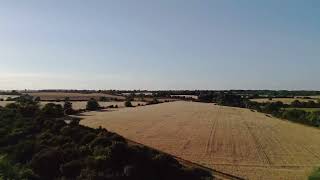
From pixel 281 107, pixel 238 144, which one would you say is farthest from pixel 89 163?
pixel 281 107

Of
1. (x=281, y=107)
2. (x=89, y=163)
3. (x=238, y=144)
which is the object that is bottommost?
(x=238, y=144)

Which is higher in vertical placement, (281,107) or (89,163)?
(281,107)

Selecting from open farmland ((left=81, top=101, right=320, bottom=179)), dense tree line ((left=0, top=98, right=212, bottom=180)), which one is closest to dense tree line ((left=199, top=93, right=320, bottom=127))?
open farmland ((left=81, top=101, right=320, bottom=179))

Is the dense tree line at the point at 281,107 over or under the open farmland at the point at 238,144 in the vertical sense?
over

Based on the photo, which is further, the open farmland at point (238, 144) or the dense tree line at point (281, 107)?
the dense tree line at point (281, 107)

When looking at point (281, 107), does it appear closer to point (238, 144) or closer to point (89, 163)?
point (238, 144)

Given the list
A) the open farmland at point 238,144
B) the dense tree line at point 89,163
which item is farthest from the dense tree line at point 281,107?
the dense tree line at point 89,163

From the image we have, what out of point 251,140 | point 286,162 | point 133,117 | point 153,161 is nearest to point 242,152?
point 286,162

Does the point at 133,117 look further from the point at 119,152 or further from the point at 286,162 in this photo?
the point at 119,152

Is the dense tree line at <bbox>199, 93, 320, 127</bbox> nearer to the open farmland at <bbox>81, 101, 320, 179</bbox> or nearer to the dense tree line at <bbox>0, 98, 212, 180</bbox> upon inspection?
the open farmland at <bbox>81, 101, 320, 179</bbox>

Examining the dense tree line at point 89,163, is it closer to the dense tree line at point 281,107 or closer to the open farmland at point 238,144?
the open farmland at point 238,144

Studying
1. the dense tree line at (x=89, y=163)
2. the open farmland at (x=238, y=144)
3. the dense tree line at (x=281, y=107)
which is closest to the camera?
the dense tree line at (x=89, y=163)

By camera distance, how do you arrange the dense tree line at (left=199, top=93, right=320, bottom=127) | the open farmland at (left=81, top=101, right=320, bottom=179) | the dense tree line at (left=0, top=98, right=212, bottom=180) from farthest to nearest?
the dense tree line at (left=199, top=93, right=320, bottom=127) < the open farmland at (left=81, top=101, right=320, bottom=179) < the dense tree line at (left=0, top=98, right=212, bottom=180)

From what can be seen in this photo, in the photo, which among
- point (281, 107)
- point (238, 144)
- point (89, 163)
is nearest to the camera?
point (89, 163)
